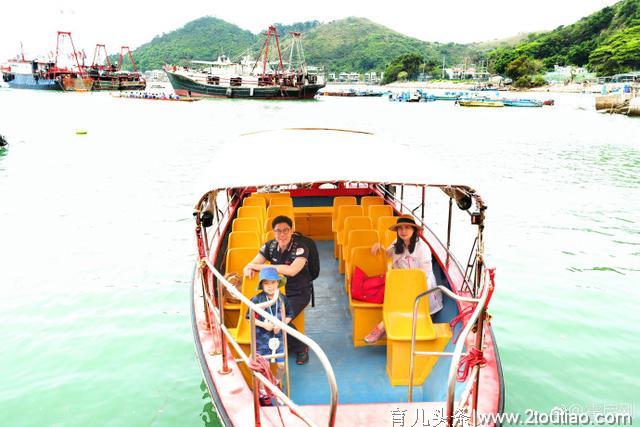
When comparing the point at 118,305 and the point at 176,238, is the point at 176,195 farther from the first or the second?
the point at 118,305

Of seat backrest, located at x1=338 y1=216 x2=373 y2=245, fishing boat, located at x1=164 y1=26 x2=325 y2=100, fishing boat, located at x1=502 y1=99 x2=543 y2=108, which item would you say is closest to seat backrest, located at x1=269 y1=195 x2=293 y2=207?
seat backrest, located at x1=338 y1=216 x2=373 y2=245

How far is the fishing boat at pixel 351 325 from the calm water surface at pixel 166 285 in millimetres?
440

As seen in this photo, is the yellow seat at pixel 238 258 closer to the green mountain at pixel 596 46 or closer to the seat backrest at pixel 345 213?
the seat backrest at pixel 345 213

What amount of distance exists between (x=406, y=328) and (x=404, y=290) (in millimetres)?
383

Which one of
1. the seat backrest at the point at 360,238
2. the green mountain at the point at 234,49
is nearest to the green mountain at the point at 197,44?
the green mountain at the point at 234,49

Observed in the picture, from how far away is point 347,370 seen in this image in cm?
477

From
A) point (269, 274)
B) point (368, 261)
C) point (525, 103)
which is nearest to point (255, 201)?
point (368, 261)

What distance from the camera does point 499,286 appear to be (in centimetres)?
895

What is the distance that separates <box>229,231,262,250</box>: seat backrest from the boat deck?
3.53 feet

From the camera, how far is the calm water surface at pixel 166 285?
5.80 meters

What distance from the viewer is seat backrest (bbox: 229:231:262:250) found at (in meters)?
6.05

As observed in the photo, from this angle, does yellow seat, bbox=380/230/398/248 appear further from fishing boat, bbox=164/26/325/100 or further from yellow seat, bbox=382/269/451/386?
fishing boat, bbox=164/26/325/100

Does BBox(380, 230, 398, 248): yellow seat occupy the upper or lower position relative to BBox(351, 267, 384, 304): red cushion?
upper

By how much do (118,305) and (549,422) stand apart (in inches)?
254
